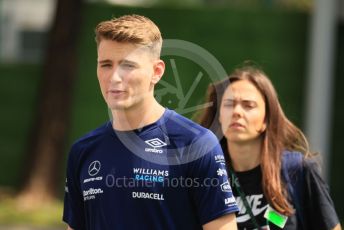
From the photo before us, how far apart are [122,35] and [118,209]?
29.4 inches

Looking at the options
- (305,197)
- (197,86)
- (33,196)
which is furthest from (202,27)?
(305,197)

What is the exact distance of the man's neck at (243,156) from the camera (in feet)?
14.7

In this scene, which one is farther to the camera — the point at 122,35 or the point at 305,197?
the point at 305,197

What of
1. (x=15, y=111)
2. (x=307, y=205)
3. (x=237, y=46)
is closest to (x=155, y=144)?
(x=307, y=205)

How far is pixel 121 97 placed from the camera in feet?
10.5

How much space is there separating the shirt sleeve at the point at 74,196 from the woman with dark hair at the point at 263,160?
3.64 ft

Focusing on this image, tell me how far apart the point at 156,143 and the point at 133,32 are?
1.60ft

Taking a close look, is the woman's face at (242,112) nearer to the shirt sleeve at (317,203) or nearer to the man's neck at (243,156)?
the man's neck at (243,156)

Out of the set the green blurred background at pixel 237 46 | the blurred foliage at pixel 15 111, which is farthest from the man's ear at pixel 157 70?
the blurred foliage at pixel 15 111

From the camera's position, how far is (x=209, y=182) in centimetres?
316

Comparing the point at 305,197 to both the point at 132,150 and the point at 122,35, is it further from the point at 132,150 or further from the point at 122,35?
the point at 122,35

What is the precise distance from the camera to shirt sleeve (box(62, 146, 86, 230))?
3557mm

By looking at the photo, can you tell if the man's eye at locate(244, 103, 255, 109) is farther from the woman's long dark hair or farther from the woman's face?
the woman's long dark hair

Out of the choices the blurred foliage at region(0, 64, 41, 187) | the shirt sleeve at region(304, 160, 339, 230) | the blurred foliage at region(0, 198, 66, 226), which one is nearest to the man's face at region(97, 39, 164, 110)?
the shirt sleeve at region(304, 160, 339, 230)
